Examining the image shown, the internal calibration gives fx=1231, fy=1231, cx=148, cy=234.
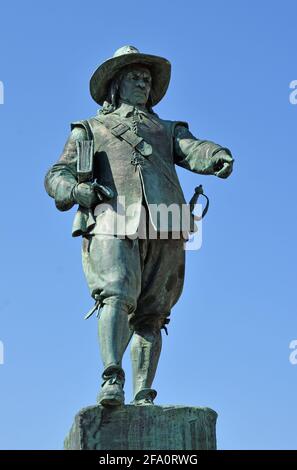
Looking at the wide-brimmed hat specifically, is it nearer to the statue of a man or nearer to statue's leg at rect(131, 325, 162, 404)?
the statue of a man

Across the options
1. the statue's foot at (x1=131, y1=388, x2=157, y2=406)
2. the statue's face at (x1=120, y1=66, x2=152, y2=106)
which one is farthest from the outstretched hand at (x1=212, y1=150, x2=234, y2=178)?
the statue's foot at (x1=131, y1=388, x2=157, y2=406)

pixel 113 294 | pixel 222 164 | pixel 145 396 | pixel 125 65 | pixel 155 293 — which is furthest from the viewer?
pixel 125 65

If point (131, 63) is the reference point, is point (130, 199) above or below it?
below

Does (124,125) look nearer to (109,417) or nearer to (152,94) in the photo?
(152,94)

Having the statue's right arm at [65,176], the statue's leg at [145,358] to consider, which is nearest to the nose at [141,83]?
the statue's right arm at [65,176]

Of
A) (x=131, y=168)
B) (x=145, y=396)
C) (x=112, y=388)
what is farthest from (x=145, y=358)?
(x=131, y=168)

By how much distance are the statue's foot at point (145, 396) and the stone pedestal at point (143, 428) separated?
0.39 meters

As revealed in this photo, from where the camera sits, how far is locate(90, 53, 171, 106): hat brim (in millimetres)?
11891

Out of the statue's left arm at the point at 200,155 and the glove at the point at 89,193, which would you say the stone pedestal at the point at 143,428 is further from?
the statue's left arm at the point at 200,155

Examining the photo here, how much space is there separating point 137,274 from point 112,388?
120 centimetres

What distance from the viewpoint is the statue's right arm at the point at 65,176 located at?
444 inches

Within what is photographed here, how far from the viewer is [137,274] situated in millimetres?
11062

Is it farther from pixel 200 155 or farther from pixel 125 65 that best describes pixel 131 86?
pixel 200 155

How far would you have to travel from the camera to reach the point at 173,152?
12.0m
